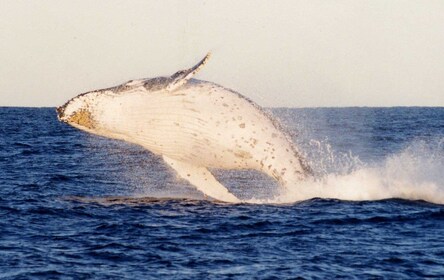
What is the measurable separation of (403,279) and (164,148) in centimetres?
684

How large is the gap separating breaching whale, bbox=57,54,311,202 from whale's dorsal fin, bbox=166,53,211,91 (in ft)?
0.22

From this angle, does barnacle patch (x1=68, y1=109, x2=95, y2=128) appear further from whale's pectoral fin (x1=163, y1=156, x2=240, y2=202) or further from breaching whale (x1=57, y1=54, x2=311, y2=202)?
whale's pectoral fin (x1=163, y1=156, x2=240, y2=202)

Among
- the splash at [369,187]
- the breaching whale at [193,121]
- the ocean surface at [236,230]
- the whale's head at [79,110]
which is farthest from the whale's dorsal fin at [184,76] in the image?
the splash at [369,187]

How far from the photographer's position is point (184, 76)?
16.9 metres

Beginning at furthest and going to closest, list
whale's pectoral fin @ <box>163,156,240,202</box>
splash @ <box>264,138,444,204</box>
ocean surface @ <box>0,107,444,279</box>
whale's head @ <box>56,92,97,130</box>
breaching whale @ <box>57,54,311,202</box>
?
splash @ <box>264,138,444,204</box>
whale's pectoral fin @ <box>163,156,240,202</box>
whale's head @ <box>56,92,97,130</box>
breaching whale @ <box>57,54,311,202</box>
ocean surface @ <box>0,107,444,279</box>

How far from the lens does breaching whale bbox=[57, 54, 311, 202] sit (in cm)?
1739

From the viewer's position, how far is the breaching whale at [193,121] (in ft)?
57.1

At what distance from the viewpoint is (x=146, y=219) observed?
686 inches

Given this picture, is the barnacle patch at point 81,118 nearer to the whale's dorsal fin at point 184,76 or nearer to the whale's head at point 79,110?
the whale's head at point 79,110

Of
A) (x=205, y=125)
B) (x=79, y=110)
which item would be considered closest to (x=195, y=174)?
(x=205, y=125)

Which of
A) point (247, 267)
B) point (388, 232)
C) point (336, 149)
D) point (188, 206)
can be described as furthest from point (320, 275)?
point (336, 149)

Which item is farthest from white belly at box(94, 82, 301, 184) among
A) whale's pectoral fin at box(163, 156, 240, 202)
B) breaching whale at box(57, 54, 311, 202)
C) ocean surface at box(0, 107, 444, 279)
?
ocean surface at box(0, 107, 444, 279)

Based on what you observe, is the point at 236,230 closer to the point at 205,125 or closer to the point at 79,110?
the point at 205,125

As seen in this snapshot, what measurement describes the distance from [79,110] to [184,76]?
2443mm
